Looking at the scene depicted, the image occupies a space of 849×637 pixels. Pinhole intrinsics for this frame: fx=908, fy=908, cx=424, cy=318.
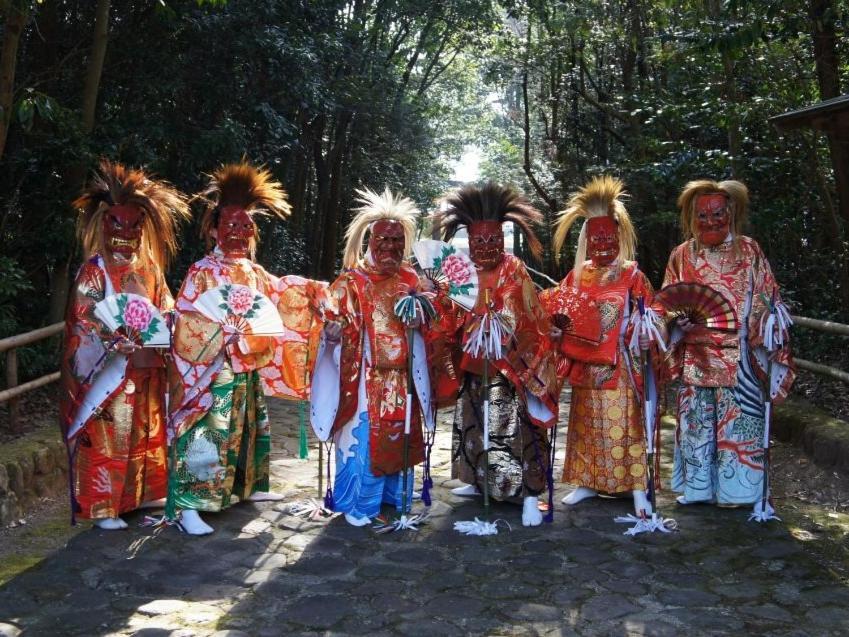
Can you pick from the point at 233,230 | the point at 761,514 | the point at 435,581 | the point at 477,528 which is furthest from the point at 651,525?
the point at 233,230

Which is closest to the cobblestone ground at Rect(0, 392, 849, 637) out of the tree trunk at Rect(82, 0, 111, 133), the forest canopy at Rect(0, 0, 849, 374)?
the forest canopy at Rect(0, 0, 849, 374)

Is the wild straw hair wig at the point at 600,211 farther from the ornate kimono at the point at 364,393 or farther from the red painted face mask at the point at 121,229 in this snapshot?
the red painted face mask at the point at 121,229

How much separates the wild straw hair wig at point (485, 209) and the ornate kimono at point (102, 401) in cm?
197

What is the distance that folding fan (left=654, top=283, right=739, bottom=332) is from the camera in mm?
5641

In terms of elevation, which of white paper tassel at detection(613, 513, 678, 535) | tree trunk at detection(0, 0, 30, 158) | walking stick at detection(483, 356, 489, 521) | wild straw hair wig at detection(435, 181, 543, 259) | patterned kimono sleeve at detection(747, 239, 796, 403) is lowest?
white paper tassel at detection(613, 513, 678, 535)

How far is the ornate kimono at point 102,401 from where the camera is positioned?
17.7 ft

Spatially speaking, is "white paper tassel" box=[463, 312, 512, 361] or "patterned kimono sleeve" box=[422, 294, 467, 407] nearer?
"white paper tassel" box=[463, 312, 512, 361]

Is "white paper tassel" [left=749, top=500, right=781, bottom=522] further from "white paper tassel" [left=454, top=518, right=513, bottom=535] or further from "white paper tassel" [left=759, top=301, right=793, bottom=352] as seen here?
"white paper tassel" [left=454, top=518, right=513, bottom=535]

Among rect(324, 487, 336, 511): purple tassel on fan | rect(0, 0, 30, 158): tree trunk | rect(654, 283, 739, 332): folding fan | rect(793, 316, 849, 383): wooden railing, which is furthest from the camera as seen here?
rect(793, 316, 849, 383): wooden railing

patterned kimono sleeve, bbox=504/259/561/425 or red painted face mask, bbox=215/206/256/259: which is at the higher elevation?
red painted face mask, bbox=215/206/256/259

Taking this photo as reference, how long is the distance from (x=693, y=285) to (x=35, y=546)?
13.6 ft

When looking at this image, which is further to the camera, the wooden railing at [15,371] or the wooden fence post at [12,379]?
the wooden fence post at [12,379]

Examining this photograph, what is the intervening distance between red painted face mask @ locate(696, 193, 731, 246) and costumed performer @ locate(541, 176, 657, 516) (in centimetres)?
47

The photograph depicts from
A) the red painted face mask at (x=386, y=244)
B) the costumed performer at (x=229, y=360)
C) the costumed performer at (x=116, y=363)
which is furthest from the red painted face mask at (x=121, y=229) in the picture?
the red painted face mask at (x=386, y=244)
